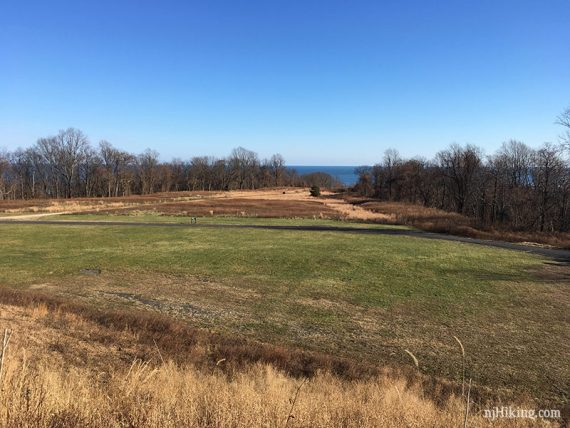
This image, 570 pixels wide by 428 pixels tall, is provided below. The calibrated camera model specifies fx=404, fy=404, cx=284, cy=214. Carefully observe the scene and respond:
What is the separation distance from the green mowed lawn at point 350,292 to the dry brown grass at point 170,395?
339 cm

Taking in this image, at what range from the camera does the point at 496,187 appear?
274ft

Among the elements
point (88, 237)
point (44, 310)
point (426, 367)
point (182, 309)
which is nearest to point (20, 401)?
point (44, 310)

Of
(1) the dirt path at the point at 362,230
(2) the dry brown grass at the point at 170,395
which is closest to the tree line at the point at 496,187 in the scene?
(1) the dirt path at the point at 362,230

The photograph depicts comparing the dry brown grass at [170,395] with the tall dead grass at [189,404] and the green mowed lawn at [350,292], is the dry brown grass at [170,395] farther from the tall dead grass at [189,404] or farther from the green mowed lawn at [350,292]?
the green mowed lawn at [350,292]

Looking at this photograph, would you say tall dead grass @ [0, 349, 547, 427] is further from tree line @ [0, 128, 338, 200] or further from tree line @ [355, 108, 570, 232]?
tree line @ [0, 128, 338, 200]

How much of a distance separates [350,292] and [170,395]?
43.9ft

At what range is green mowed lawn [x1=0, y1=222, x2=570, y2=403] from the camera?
1138cm

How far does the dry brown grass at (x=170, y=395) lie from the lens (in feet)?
15.0

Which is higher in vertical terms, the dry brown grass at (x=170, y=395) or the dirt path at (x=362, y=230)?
the dry brown grass at (x=170, y=395)

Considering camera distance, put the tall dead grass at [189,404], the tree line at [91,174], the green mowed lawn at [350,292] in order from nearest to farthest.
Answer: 1. the tall dead grass at [189,404]
2. the green mowed lawn at [350,292]
3. the tree line at [91,174]

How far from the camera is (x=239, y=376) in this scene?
778 cm

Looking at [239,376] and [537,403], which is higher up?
[239,376]

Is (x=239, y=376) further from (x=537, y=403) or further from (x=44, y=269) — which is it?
(x=44, y=269)

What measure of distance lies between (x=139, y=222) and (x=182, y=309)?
1296 inches
